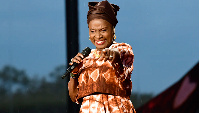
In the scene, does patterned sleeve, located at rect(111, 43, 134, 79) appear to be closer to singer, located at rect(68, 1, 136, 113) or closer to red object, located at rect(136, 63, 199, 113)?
singer, located at rect(68, 1, 136, 113)

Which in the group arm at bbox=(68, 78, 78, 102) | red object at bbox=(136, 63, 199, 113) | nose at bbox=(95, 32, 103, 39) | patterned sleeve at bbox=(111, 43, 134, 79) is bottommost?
red object at bbox=(136, 63, 199, 113)

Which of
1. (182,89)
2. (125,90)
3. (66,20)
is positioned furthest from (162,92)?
(125,90)

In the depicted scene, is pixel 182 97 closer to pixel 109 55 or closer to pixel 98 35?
pixel 98 35

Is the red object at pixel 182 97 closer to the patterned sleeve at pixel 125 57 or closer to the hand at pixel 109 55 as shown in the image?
the patterned sleeve at pixel 125 57

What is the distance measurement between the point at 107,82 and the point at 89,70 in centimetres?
14

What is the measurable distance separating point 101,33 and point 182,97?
1776 millimetres

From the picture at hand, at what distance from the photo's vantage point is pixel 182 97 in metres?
3.61

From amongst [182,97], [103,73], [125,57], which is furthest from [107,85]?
[182,97]

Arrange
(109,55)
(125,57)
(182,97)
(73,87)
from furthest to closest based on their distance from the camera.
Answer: (182,97) < (73,87) < (125,57) < (109,55)

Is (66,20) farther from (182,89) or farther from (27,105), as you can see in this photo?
(182,89)

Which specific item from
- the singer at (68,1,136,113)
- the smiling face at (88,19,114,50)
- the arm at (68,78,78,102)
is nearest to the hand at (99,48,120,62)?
the singer at (68,1,136,113)

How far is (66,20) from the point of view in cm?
329

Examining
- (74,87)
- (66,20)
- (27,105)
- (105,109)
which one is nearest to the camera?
(105,109)

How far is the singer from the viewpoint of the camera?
2031mm
